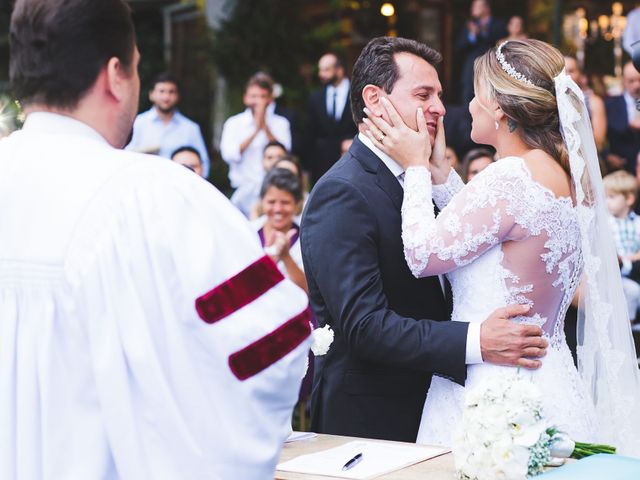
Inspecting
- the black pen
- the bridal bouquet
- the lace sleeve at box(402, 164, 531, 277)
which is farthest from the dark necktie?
the bridal bouquet

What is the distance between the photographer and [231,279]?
6.98 feet

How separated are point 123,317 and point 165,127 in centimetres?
891

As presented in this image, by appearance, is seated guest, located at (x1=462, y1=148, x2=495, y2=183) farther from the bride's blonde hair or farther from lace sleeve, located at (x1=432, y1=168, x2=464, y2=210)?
the bride's blonde hair

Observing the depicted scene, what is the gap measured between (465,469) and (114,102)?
4.49 feet

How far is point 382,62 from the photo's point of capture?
146 inches

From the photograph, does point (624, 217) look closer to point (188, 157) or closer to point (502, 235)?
point (188, 157)

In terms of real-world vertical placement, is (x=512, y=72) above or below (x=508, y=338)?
above

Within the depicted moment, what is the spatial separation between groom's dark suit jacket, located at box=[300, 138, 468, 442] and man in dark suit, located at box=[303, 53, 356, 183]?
712cm

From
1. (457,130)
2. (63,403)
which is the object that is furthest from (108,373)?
(457,130)

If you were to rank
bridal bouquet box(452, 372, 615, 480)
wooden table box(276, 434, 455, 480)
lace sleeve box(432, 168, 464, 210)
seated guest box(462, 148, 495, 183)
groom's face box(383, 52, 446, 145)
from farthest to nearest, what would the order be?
→ seated guest box(462, 148, 495, 183) → lace sleeve box(432, 168, 464, 210) → groom's face box(383, 52, 446, 145) → wooden table box(276, 434, 455, 480) → bridal bouquet box(452, 372, 615, 480)

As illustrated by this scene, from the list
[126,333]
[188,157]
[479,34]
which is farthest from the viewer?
[479,34]

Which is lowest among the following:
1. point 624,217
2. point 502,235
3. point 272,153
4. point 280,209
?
point 502,235

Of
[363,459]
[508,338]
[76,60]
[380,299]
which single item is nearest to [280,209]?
[380,299]

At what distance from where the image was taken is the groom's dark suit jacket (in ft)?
11.2
